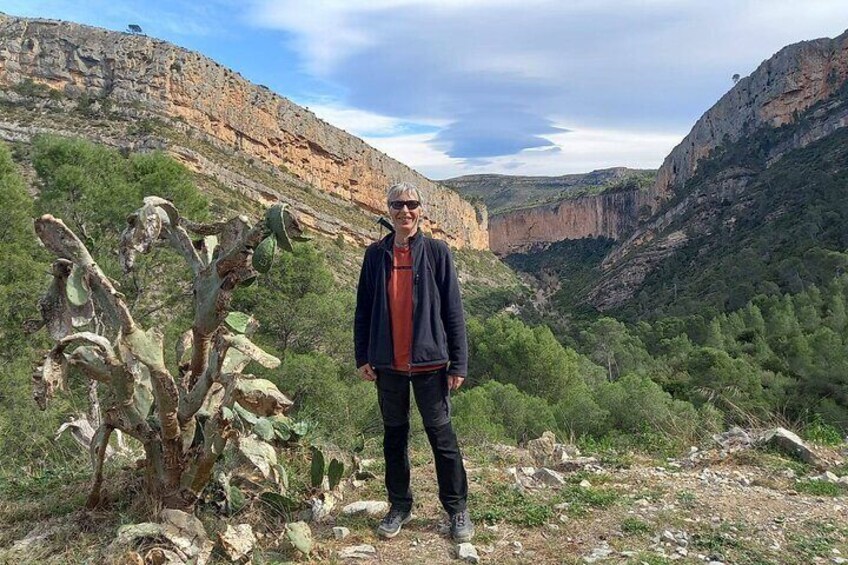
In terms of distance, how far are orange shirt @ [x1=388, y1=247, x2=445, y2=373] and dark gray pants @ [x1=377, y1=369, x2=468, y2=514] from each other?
8cm

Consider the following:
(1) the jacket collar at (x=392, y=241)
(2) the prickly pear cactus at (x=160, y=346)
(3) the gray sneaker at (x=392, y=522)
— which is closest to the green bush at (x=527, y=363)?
(3) the gray sneaker at (x=392, y=522)

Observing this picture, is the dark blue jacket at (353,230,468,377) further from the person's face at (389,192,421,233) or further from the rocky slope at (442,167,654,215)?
the rocky slope at (442,167,654,215)

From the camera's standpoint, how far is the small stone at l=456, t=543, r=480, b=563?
269 cm

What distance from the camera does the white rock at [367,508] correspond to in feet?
10.5

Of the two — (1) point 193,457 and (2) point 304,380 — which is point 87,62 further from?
(1) point 193,457

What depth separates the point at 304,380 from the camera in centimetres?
1099

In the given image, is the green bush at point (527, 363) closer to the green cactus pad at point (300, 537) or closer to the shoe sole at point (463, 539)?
the shoe sole at point (463, 539)

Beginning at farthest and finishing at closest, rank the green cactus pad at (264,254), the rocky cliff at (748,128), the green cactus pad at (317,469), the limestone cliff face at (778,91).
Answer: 1. the limestone cliff face at (778,91)
2. the rocky cliff at (748,128)
3. the green cactus pad at (317,469)
4. the green cactus pad at (264,254)

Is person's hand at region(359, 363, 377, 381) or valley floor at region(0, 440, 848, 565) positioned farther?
person's hand at region(359, 363, 377, 381)

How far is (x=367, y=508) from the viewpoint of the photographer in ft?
10.6

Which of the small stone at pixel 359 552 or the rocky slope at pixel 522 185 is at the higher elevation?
the rocky slope at pixel 522 185

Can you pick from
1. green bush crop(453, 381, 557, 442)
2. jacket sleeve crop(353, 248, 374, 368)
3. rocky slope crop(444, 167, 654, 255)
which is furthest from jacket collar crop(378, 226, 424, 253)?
rocky slope crop(444, 167, 654, 255)

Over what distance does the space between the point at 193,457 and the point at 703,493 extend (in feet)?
10.8

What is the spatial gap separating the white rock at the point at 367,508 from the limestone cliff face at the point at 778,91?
70.4m
